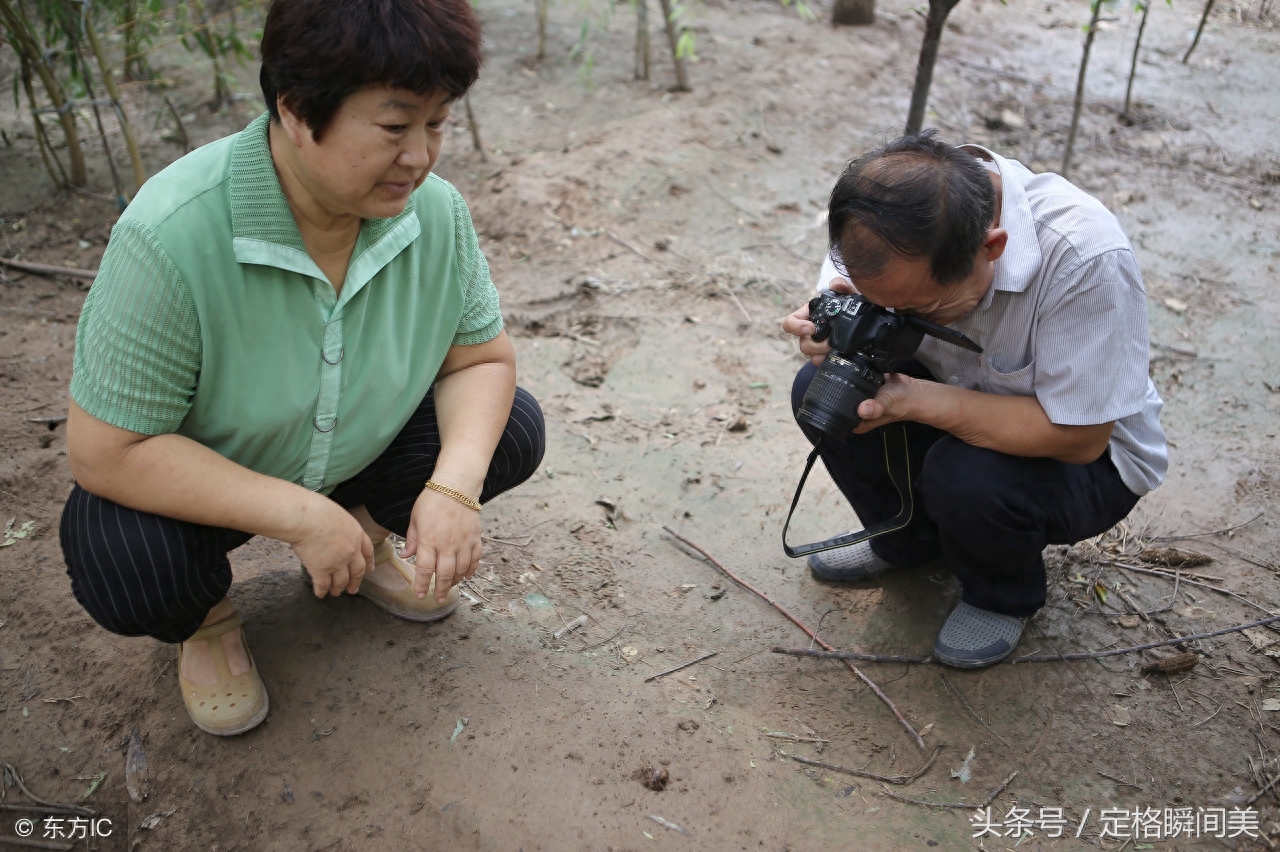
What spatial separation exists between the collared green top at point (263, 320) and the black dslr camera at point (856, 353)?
2.24 feet

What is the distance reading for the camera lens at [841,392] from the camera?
1843 mm

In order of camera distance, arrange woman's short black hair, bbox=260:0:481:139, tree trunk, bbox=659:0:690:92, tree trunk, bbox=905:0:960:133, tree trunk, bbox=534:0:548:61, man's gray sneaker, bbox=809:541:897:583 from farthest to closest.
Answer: tree trunk, bbox=534:0:548:61, tree trunk, bbox=659:0:690:92, tree trunk, bbox=905:0:960:133, man's gray sneaker, bbox=809:541:897:583, woman's short black hair, bbox=260:0:481:139

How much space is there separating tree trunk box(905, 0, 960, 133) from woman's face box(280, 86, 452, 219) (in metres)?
2.22

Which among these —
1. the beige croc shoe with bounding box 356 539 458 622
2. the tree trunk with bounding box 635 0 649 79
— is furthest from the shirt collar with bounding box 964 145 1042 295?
the tree trunk with bounding box 635 0 649 79

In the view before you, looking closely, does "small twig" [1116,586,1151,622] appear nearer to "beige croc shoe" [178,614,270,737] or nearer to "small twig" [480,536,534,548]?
"small twig" [480,536,534,548]

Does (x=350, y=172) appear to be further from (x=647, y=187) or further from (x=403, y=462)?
(x=647, y=187)

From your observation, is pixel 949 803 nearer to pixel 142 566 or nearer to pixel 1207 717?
pixel 1207 717

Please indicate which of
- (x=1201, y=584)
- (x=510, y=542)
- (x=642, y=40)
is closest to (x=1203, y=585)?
(x=1201, y=584)

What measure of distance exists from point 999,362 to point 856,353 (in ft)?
0.97

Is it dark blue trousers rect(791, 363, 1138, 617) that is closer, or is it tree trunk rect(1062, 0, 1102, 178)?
dark blue trousers rect(791, 363, 1138, 617)

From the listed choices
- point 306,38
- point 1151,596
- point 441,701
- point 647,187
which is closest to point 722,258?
point 647,187

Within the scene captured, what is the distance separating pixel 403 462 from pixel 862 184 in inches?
40.9

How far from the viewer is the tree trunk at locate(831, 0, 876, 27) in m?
5.81

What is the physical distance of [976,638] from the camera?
2.10m
